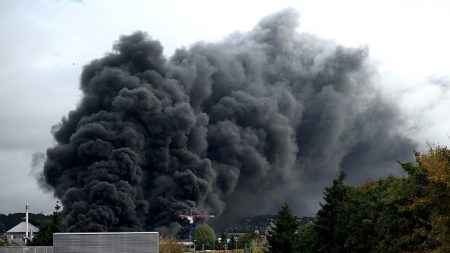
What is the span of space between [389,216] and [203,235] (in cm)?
8438

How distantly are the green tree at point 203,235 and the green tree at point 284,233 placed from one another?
62.7m

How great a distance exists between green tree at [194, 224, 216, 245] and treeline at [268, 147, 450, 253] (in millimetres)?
63457

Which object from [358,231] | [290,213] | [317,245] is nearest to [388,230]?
[358,231]

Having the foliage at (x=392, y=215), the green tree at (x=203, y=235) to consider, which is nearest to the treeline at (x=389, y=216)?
the foliage at (x=392, y=215)

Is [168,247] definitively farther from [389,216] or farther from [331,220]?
[389,216]

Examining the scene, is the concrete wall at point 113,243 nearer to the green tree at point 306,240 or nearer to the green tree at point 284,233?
the green tree at point 306,240

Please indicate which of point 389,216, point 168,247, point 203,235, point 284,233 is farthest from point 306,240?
point 203,235

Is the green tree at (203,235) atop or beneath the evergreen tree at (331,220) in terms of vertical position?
atop

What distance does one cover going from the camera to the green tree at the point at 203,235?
11851 centimetres

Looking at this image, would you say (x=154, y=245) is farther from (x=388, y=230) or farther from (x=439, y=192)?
(x=439, y=192)

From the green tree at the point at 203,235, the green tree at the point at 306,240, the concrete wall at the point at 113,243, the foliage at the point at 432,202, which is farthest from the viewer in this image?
the green tree at the point at 203,235

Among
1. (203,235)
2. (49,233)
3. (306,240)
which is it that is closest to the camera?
(306,240)

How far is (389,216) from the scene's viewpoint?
1469 inches

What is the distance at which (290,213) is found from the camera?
187ft
